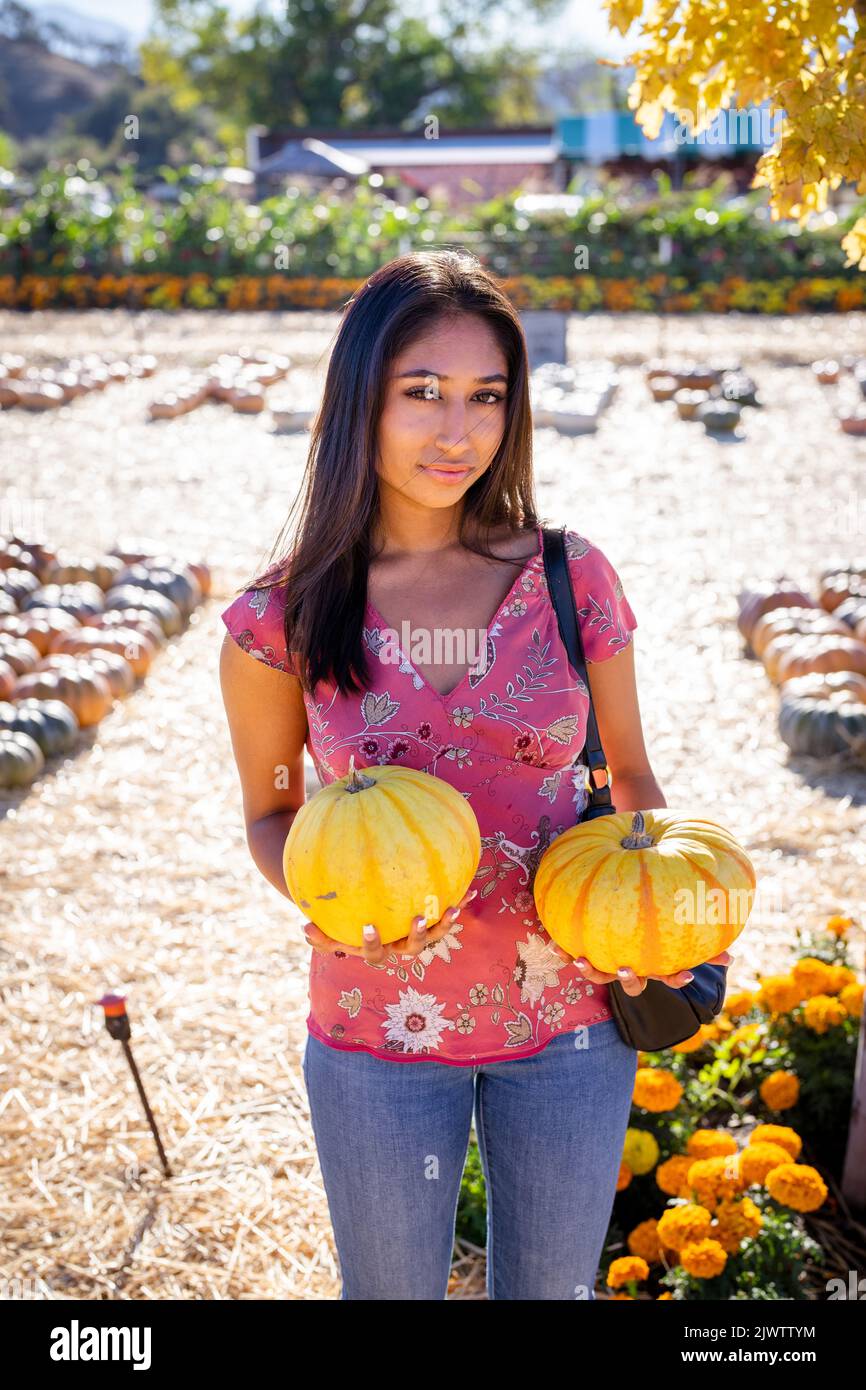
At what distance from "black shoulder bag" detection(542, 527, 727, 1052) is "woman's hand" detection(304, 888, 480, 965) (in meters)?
0.35

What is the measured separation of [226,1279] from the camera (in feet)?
10.9

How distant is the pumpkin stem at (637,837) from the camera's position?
82.8 inches

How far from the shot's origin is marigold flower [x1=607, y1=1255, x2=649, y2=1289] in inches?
110

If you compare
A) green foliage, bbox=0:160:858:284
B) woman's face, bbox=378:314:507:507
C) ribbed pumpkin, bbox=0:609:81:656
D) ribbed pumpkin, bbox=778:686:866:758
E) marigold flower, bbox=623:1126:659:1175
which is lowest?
marigold flower, bbox=623:1126:659:1175

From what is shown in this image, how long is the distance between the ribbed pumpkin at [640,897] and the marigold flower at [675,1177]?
1106 millimetres

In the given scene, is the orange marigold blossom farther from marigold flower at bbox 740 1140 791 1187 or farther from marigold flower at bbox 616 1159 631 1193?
marigold flower at bbox 740 1140 791 1187

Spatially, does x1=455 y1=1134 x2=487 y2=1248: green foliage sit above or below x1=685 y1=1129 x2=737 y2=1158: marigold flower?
below

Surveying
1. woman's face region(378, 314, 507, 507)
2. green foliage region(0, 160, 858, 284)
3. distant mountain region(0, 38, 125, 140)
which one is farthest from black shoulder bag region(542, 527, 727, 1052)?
distant mountain region(0, 38, 125, 140)

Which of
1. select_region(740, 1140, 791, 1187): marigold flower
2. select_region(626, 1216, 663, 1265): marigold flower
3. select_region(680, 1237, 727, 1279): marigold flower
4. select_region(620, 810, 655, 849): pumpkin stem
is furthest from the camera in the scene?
select_region(626, 1216, 663, 1265): marigold flower

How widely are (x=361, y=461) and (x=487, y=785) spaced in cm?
61

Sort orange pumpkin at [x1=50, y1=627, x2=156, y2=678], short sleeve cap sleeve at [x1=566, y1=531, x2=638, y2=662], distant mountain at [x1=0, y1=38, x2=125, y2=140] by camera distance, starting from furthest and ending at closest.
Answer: distant mountain at [x1=0, y1=38, x2=125, y2=140] < orange pumpkin at [x1=50, y1=627, x2=156, y2=678] < short sleeve cap sleeve at [x1=566, y1=531, x2=638, y2=662]

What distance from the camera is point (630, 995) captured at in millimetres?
2072

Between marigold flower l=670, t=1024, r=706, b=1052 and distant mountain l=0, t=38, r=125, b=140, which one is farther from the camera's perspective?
distant mountain l=0, t=38, r=125, b=140

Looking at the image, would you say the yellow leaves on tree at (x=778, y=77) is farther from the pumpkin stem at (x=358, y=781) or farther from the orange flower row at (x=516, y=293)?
the orange flower row at (x=516, y=293)
